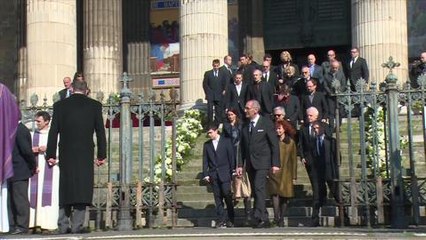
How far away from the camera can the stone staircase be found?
47.8 ft

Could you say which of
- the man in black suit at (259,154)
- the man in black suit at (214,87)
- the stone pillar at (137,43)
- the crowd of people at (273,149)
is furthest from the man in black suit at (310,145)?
the stone pillar at (137,43)

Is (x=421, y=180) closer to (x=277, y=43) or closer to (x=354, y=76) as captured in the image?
(x=354, y=76)

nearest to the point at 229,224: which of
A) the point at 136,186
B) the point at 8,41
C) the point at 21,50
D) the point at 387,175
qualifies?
the point at 136,186

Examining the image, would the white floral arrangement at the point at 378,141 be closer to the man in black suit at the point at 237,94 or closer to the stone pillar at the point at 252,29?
the man in black suit at the point at 237,94

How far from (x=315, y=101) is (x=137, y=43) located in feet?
47.6

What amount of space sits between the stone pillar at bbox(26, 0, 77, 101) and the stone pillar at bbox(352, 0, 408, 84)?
23.7 ft

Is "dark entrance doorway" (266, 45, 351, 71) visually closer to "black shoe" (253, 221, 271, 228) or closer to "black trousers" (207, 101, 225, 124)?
"black trousers" (207, 101, 225, 124)

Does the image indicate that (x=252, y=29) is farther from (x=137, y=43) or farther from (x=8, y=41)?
(x=8, y=41)

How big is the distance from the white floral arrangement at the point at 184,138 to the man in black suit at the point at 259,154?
3310 millimetres

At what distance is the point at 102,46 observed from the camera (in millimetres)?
26578

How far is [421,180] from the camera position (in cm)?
1348

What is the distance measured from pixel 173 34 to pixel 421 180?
16.2 meters

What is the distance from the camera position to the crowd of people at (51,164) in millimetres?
11500

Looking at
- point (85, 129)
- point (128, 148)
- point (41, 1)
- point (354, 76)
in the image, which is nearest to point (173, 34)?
point (41, 1)
